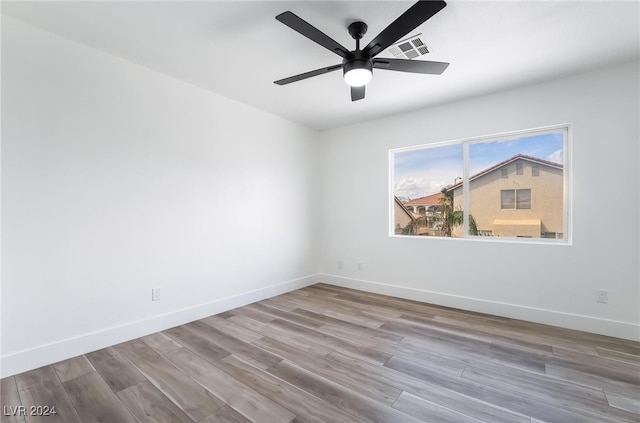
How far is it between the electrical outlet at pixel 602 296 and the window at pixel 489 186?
522mm

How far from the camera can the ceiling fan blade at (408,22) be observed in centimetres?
146

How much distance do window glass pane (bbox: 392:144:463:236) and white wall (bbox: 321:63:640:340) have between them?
186 mm

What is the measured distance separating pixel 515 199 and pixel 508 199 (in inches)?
2.7

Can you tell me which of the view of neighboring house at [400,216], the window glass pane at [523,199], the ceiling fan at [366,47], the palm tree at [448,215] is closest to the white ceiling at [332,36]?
the ceiling fan at [366,47]

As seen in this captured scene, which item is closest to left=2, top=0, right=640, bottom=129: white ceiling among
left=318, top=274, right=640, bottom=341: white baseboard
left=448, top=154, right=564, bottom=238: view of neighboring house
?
left=448, top=154, right=564, bottom=238: view of neighboring house

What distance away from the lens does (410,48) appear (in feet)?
7.72

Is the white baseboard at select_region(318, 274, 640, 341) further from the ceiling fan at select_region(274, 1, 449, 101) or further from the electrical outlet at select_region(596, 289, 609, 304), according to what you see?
the ceiling fan at select_region(274, 1, 449, 101)

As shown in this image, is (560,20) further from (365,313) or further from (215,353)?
(215,353)

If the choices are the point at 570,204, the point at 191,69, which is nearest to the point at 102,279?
the point at 191,69

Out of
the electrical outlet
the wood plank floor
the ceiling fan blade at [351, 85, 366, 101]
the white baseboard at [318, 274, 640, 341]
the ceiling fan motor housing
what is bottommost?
the wood plank floor

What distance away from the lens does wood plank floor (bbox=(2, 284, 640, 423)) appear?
65.5 inches

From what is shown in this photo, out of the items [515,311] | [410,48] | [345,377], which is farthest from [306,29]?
[515,311]

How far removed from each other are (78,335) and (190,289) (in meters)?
0.96

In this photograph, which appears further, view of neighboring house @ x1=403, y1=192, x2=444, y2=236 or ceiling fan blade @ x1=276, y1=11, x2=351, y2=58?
view of neighboring house @ x1=403, y1=192, x2=444, y2=236
